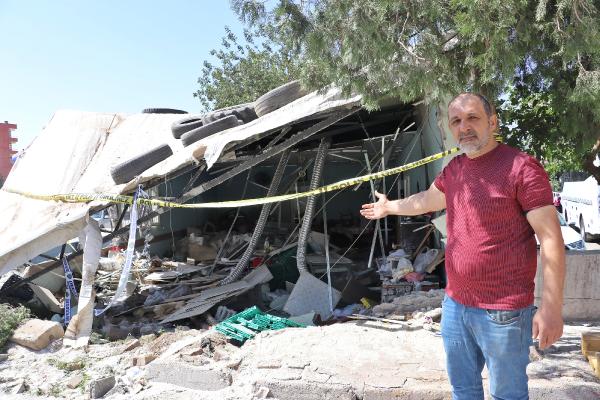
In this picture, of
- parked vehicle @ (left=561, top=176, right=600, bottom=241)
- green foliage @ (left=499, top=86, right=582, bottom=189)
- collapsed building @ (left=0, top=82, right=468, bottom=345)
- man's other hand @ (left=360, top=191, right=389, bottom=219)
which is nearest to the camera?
man's other hand @ (left=360, top=191, right=389, bottom=219)

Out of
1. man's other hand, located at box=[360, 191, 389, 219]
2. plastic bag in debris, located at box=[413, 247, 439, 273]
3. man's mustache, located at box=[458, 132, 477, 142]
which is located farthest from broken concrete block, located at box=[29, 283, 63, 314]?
man's mustache, located at box=[458, 132, 477, 142]

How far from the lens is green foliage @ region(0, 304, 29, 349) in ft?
18.0

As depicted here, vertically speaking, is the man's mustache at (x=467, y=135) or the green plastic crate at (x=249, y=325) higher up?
the man's mustache at (x=467, y=135)

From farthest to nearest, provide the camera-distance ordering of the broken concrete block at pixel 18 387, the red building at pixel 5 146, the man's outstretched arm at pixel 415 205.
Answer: the red building at pixel 5 146
the broken concrete block at pixel 18 387
the man's outstretched arm at pixel 415 205

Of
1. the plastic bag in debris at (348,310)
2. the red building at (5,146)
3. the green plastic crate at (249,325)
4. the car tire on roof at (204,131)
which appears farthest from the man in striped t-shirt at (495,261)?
the red building at (5,146)

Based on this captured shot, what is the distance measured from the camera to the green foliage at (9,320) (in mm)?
5479

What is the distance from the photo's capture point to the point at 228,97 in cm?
2120

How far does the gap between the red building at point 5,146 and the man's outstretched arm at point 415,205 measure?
1059 inches

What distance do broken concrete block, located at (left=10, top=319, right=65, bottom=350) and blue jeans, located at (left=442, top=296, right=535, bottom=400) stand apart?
16.3 feet

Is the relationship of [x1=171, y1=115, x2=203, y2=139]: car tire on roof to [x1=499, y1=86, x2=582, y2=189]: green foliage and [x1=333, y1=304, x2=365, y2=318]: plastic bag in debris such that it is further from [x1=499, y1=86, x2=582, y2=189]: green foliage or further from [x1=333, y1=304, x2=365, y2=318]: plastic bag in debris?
[x1=499, y1=86, x2=582, y2=189]: green foliage

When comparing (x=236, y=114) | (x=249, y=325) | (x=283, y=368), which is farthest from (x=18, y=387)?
(x=236, y=114)

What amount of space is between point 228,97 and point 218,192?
8425mm

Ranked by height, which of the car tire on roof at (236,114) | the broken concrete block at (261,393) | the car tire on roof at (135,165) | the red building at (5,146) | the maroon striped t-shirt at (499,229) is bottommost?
the broken concrete block at (261,393)

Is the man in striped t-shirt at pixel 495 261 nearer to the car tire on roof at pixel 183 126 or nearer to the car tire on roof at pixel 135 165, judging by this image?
the car tire on roof at pixel 135 165
